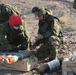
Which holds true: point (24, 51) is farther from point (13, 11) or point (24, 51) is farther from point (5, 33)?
point (13, 11)

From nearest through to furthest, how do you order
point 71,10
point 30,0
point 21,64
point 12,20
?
point 21,64
point 12,20
point 71,10
point 30,0

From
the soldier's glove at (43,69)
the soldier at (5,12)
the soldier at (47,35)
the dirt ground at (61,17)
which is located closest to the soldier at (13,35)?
the soldier at (47,35)

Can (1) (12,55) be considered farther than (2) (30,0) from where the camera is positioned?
No

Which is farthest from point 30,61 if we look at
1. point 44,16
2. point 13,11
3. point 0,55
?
point 13,11

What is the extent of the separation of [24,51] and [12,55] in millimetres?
500

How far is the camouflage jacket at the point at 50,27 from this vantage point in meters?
8.62

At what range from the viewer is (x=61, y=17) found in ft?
53.8

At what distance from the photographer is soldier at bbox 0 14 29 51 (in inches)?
342

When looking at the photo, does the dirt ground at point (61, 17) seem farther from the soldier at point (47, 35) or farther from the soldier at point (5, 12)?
the soldier at point (5, 12)

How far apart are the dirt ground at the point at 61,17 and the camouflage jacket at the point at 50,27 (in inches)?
30.4

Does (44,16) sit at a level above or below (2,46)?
above

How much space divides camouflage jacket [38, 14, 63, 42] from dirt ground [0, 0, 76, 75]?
30.4 inches

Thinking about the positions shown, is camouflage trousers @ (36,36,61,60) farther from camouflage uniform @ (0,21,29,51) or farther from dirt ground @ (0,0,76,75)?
dirt ground @ (0,0,76,75)

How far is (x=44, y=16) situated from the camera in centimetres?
886
